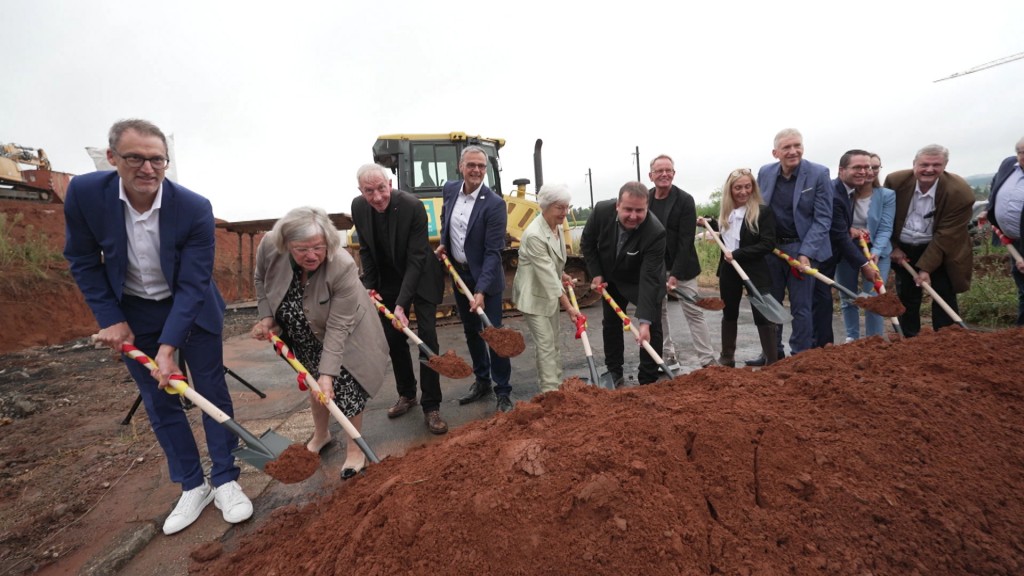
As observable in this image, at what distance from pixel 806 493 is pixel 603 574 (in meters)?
0.77

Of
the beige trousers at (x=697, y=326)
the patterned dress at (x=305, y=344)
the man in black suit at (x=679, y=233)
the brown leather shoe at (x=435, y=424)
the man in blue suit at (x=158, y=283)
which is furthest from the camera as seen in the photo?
the beige trousers at (x=697, y=326)

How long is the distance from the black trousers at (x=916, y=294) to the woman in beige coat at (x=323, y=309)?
4345mm

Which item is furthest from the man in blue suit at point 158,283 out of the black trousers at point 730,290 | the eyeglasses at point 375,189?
the black trousers at point 730,290

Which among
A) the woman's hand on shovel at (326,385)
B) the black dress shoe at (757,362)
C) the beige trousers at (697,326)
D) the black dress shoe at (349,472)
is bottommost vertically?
the black dress shoe at (757,362)

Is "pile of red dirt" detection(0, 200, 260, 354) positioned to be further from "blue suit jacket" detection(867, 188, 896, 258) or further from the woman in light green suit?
"blue suit jacket" detection(867, 188, 896, 258)

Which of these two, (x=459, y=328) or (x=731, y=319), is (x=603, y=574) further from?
(x=459, y=328)

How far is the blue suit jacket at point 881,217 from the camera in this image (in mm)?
3703

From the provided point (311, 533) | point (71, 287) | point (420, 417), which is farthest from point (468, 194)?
point (71, 287)

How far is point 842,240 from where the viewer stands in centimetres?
363

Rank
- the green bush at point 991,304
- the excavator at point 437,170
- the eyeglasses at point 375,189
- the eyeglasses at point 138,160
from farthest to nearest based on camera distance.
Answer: the excavator at point 437,170 < the green bush at point 991,304 < the eyeglasses at point 375,189 < the eyeglasses at point 138,160

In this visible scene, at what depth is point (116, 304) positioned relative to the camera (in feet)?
6.97

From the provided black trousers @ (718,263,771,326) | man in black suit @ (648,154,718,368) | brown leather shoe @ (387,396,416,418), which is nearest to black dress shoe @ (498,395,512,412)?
brown leather shoe @ (387,396,416,418)

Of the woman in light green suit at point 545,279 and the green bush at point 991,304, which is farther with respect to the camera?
the green bush at point 991,304

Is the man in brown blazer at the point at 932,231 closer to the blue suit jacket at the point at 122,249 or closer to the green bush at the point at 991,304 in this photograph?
the green bush at the point at 991,304
